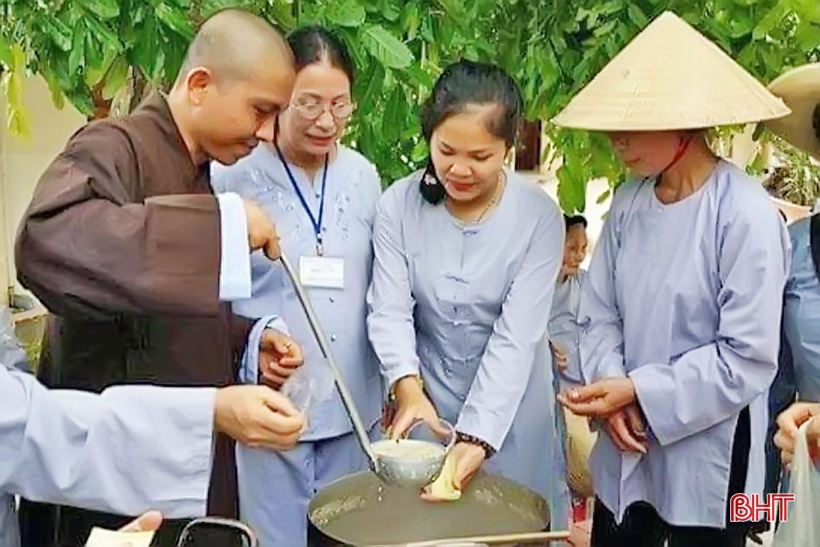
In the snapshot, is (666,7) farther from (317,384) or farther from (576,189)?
(317,384)

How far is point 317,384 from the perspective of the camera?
1740 mm

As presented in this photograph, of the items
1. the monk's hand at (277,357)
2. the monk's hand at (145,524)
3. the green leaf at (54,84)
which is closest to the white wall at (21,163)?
the green leaf at (54,84)

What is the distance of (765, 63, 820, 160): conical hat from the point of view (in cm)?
190

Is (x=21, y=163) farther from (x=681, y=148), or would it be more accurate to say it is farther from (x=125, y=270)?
(x=681, y=148)

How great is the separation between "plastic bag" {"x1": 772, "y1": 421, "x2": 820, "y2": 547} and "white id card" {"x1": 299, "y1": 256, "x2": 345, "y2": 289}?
87 cm

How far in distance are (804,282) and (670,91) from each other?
397 mm

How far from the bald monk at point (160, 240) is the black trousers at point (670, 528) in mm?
658

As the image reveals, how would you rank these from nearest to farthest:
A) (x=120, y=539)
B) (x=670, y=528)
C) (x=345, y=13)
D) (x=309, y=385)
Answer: (x=120, y=539) → (x=309, y=385) → (x=670, y=528) → (x=345, y=13)

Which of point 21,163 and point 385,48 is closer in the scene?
point 385,48

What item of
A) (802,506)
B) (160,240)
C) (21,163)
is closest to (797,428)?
(802,506)

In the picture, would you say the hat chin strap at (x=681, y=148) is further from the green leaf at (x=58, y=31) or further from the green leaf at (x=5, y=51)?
the green leaf at (x=5, y=51)

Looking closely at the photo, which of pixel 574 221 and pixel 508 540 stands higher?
pixel 574 221

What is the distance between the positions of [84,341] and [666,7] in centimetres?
128

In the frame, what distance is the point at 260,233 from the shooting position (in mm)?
1533
